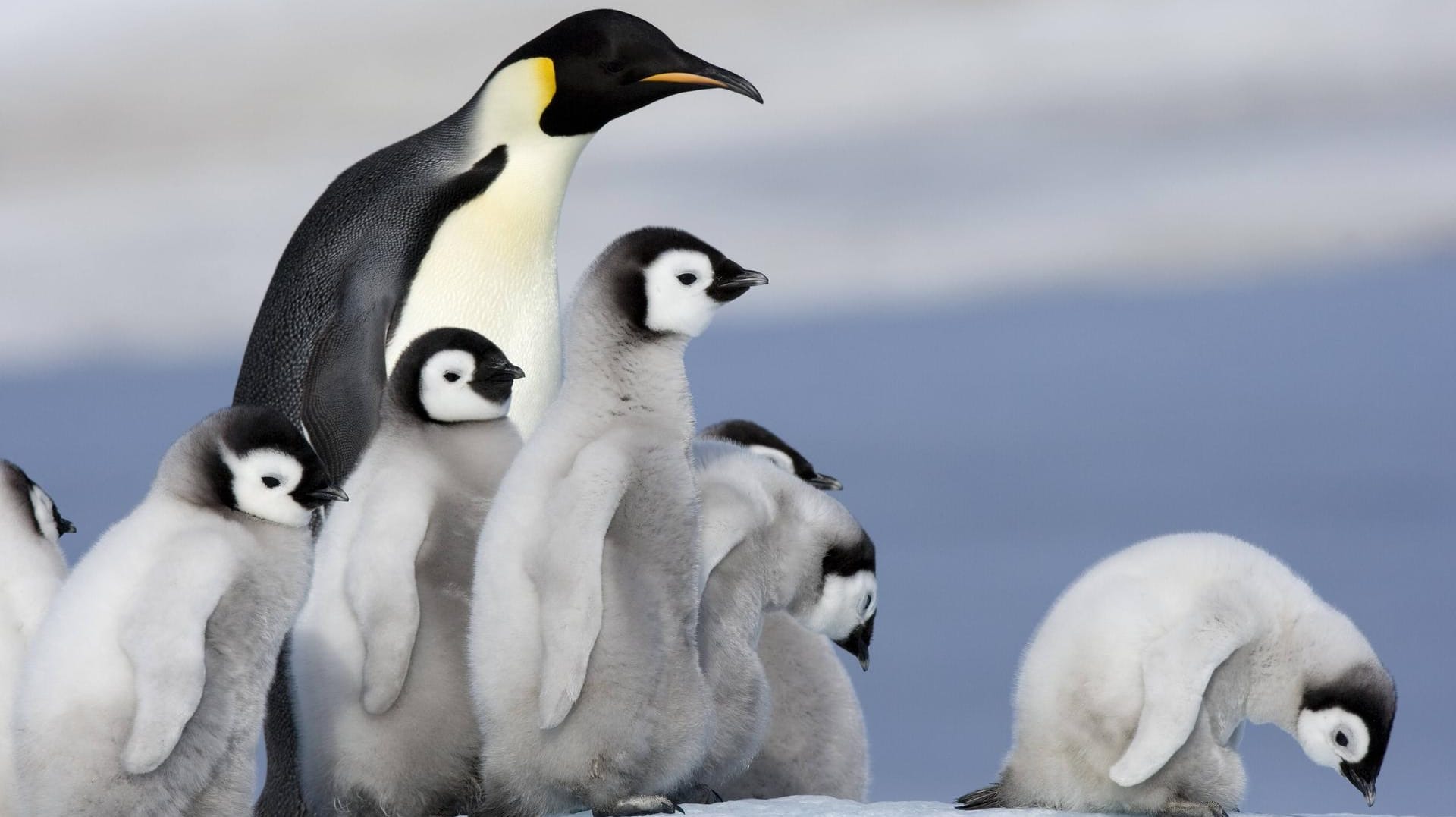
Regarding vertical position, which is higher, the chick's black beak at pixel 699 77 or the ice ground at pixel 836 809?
the chick's black beak at pixel 699 77

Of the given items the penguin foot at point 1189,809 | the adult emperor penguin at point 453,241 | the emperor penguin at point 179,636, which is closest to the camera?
the emperor penguin at point 179,636

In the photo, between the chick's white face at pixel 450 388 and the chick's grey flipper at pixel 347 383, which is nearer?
the chick's white face at pixel 450 388

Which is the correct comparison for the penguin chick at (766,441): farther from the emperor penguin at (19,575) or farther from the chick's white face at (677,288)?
the emperor penguin at (19,575)

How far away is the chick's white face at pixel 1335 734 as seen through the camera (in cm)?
366

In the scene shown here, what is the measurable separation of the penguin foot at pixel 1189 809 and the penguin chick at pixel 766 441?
1542 mm

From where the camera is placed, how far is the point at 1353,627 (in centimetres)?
371

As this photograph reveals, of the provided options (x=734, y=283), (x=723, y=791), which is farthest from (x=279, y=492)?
(x=723, y=791)

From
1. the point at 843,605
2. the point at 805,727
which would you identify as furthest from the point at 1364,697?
the point at 805,727

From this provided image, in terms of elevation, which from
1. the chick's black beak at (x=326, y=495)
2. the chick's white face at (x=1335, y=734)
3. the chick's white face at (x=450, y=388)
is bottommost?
the chick's white face at (x=1335, y=734)

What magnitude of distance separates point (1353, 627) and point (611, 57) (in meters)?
2.79

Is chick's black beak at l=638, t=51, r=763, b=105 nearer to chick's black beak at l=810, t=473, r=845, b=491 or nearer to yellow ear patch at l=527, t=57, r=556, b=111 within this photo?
yellow ear patch at l=527, t=57, r=556, b=111

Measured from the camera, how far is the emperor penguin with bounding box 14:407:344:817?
10.2 ft

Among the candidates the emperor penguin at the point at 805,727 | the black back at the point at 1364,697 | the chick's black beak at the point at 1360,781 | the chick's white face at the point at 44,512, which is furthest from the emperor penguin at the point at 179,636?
the chick's black beak at the point at 1360,781

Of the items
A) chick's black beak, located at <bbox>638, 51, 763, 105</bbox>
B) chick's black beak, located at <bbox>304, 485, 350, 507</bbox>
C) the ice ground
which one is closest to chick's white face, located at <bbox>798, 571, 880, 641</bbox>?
the ice ground
